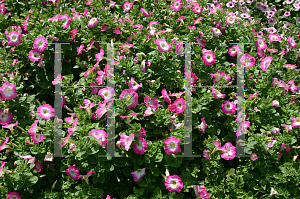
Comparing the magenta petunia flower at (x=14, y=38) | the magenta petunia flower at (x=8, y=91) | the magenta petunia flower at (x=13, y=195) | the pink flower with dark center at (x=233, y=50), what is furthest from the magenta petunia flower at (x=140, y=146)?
the magenta petunia flower at (x=14, y=38)

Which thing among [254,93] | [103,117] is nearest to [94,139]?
[103,117]

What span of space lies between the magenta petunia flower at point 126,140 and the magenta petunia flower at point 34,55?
144cm

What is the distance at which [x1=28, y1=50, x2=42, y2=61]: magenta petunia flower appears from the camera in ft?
9.21

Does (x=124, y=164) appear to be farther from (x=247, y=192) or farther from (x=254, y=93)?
(x=254, y=93)

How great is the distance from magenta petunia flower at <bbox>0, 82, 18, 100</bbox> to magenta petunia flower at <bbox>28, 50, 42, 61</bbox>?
449mm

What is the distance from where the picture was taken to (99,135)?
206 centimetres

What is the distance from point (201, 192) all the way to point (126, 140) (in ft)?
2.62

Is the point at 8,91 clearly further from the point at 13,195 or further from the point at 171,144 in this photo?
the point at 171,144

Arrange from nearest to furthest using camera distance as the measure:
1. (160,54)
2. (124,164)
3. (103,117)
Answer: (124,164) < (103,117) < (160,54)

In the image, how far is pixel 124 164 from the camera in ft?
7.17

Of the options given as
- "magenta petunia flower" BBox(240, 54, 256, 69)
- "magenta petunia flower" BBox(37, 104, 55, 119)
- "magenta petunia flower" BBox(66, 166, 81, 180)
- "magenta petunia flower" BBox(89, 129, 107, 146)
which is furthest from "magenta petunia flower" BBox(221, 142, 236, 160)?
"magenta petunia flower" BBox(37, 104, 55, 119)

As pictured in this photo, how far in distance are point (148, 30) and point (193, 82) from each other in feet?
2.60

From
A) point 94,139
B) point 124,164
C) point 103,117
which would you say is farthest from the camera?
point 103,117

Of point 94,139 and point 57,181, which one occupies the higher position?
point 94,139
